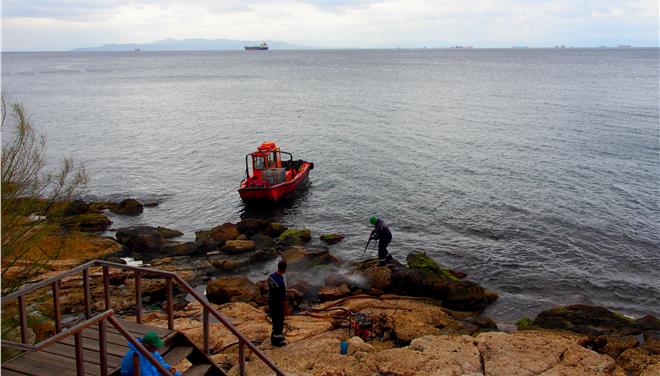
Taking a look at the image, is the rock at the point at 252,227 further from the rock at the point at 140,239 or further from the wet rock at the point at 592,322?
the wet rock at the point at 592,322

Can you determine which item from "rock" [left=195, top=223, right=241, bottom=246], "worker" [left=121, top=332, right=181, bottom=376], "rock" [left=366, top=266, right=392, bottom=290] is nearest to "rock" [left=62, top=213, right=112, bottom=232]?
"rock" [left=195, top=223, right=241, bottom=246]

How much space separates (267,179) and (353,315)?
51.2 ft

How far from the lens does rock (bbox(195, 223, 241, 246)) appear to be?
23922mm

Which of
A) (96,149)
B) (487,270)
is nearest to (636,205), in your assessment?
(487,270)

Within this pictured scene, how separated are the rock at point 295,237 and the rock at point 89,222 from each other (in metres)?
8.88

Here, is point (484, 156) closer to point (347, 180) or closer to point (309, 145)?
point (347, 180)

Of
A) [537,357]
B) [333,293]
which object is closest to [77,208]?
[333,293]

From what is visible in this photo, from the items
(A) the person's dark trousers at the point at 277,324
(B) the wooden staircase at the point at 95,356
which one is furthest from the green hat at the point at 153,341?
(A) the person's dark trousers at the point at 277,324

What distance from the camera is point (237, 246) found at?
2256 centimetres

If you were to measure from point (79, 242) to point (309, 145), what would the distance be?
24735 millimetres

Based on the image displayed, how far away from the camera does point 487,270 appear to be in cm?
2098

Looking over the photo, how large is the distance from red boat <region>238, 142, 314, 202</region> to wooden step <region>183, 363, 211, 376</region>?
Result: 68.2 feet

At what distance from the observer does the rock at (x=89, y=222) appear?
25587 millimetres

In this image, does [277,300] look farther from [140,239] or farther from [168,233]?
[168,233]
